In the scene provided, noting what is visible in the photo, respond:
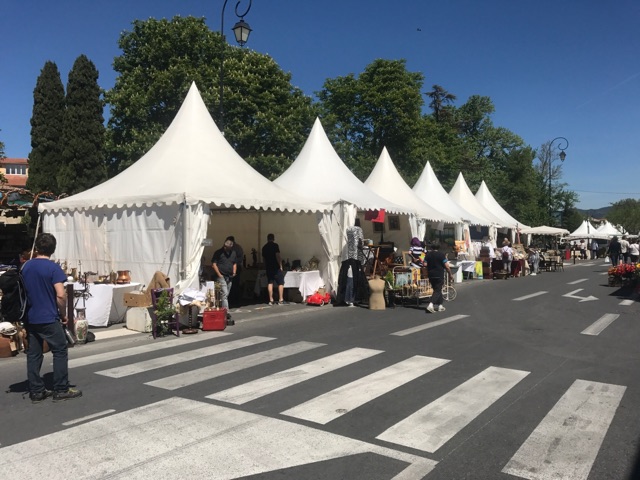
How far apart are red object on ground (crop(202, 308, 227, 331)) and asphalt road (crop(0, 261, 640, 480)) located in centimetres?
57

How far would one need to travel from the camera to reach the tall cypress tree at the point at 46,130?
29141 millimetres

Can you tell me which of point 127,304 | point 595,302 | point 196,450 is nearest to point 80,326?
point 127,304

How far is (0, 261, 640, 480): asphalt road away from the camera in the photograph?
3.88m

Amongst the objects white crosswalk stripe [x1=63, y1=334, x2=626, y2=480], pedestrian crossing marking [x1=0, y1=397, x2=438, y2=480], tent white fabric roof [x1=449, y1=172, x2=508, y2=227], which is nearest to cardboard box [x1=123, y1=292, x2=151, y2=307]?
white crosswalk stripe [x1=63, y1=334, x2=626, y2=480]

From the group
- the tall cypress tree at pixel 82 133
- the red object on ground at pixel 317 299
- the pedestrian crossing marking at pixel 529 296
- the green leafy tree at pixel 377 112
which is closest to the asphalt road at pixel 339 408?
the red object on ground at pixel 317 299

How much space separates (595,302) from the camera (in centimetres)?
1430

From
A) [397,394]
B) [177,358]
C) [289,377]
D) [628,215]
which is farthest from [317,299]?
[628,215]

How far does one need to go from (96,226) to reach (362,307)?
709cm

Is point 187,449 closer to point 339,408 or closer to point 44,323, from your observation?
point 339,408

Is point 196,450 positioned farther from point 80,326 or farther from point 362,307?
point 362,307

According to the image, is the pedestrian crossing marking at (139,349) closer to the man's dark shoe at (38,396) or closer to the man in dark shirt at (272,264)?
the man's dark shoe at (38,396)

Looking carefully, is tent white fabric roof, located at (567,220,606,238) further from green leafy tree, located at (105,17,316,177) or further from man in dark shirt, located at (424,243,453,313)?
man in dark shirt, located at (424,243,453,313)

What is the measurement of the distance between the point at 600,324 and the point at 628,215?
9245cm

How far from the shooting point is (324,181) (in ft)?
55.6
